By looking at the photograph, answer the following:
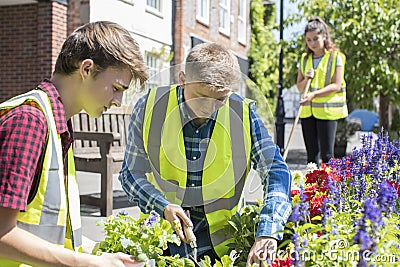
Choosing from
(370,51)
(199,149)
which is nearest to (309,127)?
(199,149)

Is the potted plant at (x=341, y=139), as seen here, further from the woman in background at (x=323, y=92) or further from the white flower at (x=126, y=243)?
the white flower at (x=126, y=243)

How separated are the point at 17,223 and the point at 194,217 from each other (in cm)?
96

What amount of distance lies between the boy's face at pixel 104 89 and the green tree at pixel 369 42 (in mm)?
10802

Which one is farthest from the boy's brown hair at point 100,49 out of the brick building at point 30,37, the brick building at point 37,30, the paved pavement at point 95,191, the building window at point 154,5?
the building window at point 154,5

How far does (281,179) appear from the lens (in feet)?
7.68

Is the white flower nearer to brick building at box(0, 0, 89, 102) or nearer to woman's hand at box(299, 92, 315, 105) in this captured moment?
woman's hand at box(299, 92, 315, 105)

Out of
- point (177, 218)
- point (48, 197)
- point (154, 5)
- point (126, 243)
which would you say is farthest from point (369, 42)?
point (48, 197)

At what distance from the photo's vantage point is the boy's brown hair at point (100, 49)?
1.79 meters

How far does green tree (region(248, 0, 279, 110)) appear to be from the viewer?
2212cm

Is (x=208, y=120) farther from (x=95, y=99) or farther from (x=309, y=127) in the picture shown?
(x=309, y=127)

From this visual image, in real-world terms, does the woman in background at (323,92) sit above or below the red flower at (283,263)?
above

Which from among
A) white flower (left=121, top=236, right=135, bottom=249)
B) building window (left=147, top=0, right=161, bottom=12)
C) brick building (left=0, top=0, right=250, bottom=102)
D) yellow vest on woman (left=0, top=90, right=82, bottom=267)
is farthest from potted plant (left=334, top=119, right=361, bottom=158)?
→ yellow vest on woman (left=0, top=90, right=82, bottom=267)

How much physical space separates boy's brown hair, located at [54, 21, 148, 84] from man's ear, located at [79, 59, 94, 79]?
0.01 meters

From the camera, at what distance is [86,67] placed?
5.83ft
